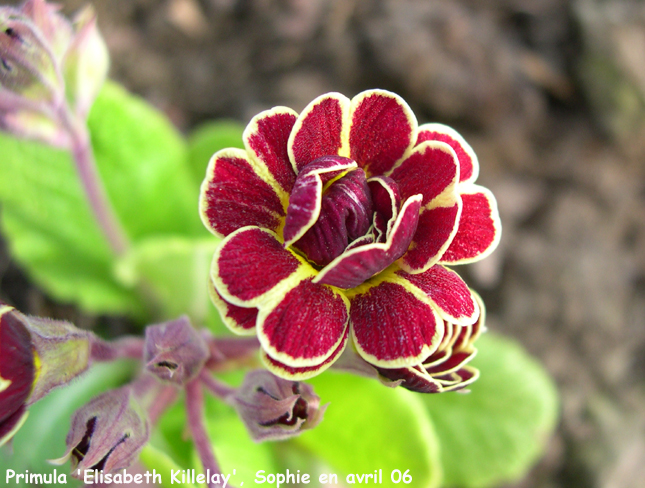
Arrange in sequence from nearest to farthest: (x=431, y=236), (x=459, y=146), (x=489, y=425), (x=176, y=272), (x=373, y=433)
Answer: (x=431, y=236)
(x=459, y=146)
(x=373, y=433)
(x=176, y=272)
(x=489, y=425)

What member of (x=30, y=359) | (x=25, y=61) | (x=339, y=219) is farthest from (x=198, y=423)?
(x=25, y=61)

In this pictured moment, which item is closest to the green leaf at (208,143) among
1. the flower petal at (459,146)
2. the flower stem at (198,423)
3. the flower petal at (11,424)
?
the flower stem at (198,423)

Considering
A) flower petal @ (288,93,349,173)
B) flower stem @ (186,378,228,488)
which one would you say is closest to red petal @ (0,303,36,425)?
flower stem @ (186,378,228,488)

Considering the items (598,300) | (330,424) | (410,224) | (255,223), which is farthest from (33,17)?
(598,300)

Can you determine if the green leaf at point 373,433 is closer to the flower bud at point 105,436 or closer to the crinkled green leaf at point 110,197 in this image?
the flower bud at point 105,436

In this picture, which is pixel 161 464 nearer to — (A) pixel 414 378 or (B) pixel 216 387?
(B) pixel 216 387

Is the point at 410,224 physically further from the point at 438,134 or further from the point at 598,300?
the point at 598,300

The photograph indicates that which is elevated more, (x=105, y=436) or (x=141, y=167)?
(x=141, y=167)
